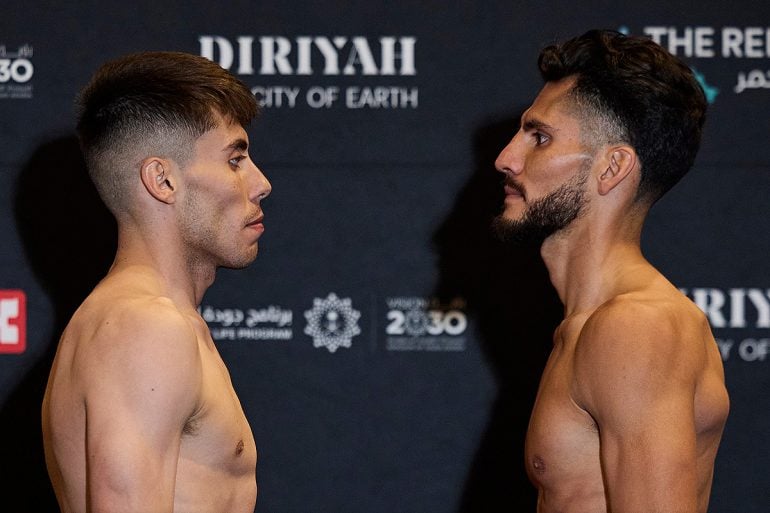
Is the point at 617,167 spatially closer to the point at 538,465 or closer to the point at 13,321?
the point at 538,465

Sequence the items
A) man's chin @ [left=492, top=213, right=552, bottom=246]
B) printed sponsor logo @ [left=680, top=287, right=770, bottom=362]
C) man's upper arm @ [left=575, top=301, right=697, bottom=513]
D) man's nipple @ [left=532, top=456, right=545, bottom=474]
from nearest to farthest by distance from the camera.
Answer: man's upper arm @ [left=575, top=301, right=697, bottom=513], man's nipple @ [left=532, top=456, right=545, bottom=474], man's chin @ [left=492, top=213, right=552, bottom=246], printed sponsor logo @ [left=680, top=287, right=770, bottom=362]

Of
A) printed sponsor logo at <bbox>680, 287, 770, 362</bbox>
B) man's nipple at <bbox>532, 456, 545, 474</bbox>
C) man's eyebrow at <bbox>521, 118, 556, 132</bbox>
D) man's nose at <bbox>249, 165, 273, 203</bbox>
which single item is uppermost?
man's eyebrow at <bbox>521, 118, 556, 132</bbox>

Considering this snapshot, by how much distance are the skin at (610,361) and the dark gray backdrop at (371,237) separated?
0.71 m

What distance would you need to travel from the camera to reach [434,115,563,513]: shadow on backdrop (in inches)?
106

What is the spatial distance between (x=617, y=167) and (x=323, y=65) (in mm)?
1052

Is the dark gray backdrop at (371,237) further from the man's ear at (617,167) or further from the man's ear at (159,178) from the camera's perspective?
the man's ear at (159,178)

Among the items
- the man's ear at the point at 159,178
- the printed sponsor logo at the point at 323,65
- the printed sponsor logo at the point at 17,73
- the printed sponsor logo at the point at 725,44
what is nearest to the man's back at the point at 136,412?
the man's ear at the point at 159,178

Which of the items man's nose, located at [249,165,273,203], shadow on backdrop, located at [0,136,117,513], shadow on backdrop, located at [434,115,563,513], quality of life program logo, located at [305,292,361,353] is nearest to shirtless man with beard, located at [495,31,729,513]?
man's nose, located at [249,165,273,203]

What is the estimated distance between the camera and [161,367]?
1.45m

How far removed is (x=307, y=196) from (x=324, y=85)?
11.1 inches

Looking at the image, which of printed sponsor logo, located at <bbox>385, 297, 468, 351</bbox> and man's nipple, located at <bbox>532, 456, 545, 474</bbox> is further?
printed sponsor logo, located at <bbox>385, 297, 468, 351</bbox>

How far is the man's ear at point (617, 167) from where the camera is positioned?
184cm

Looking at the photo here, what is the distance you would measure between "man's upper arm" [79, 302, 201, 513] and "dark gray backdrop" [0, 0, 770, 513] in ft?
3.92

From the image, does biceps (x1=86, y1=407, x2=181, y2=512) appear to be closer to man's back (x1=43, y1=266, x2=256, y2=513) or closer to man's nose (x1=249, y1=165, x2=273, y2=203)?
man's back (x1=43, y1=266, x2=256, y2=513)
